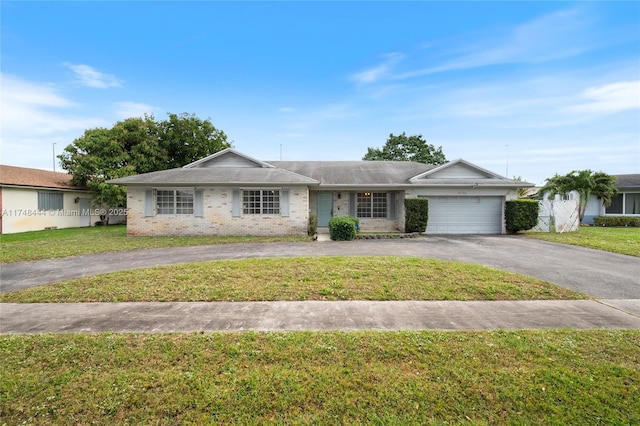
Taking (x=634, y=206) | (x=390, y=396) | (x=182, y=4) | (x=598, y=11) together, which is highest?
(x=182, y=4)

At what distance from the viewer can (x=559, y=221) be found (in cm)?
1504

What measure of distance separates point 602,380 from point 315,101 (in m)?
22.5

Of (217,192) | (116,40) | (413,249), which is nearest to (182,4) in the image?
(116,40)

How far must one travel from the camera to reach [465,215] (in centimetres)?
1520

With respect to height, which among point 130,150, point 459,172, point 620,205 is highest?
point 130,150

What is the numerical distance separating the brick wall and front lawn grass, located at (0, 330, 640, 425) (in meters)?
10.2

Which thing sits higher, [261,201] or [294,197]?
[294,197]

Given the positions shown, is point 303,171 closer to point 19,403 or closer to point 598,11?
point 598,11

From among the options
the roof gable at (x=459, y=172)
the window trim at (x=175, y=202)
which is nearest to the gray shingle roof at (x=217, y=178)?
the window trim at (x=175, y=202)

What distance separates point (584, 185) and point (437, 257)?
17.2 meters

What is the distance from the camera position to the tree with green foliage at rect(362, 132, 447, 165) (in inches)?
1336

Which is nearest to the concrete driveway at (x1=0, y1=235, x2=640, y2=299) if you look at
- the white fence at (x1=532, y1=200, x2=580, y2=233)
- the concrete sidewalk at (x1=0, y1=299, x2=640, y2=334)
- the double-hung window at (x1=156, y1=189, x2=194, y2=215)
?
the concrete sidewalk at (x1=0, y1=299, x2=640, y2=334)

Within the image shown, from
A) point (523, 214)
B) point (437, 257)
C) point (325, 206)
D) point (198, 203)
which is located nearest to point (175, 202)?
point (198, 203)

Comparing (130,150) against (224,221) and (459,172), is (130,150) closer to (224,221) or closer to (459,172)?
(224,221)
